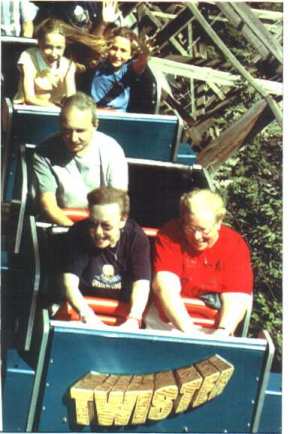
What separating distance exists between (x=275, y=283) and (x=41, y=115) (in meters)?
0.86

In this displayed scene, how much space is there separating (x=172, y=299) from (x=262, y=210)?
453mm

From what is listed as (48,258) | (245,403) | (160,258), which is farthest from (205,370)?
(48,258)

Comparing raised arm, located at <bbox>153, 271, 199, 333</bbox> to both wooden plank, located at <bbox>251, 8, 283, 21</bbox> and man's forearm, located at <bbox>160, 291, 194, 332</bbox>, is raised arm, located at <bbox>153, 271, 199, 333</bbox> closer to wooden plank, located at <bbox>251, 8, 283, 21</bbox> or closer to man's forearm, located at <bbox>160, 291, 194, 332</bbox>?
man's forearm, located at <bbox>160, 291, 194, 332</bbox>

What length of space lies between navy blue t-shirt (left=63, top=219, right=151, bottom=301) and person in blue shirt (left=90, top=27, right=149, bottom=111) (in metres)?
0.48

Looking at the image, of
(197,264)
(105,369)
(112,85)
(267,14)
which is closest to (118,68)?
(112,85)

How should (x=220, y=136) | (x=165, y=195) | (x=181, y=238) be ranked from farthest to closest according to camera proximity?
1. (x=220, y=136)
2. (x=165, y=195)
3. (x=181, y=238)

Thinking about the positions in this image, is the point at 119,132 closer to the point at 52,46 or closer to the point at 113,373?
the point at 52,46

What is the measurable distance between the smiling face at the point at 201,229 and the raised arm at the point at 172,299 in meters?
0.11

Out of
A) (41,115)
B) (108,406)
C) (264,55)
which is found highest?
(264,55)

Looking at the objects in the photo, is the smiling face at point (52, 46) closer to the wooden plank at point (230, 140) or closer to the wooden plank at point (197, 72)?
the wooden plank at point (197, 72)

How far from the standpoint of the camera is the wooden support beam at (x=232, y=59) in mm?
2793

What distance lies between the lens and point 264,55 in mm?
2816
